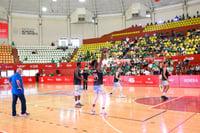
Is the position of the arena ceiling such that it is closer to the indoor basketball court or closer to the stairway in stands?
the indoor basketball court

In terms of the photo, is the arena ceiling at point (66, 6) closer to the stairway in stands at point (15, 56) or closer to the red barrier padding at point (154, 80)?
the stairway in stands at point (15, 56)

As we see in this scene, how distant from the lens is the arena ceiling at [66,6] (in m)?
37.8

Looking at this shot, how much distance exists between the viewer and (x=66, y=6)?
4031 cm

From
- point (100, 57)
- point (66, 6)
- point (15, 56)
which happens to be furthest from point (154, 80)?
point (66, 6)

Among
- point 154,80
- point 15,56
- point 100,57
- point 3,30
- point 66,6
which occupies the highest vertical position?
point 66,6

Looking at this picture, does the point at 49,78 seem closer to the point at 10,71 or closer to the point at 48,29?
the point at 10,71

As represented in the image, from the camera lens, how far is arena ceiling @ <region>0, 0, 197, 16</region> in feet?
124

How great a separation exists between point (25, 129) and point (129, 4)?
36.9m

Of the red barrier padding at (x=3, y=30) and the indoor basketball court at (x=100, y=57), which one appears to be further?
the red barrier padding at (x=3, y=30)

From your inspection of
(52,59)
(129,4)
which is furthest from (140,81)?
(129,4)

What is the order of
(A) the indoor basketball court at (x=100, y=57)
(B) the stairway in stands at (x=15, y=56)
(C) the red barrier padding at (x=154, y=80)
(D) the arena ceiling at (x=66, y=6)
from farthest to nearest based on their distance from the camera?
(D) the arena ceiling at (x=66, y=6), (B) the stairway in stands at (x=15, y=56), (C) the red barrier padding at (x=154, y=80), (A) the indoor basketball court at (x=100, y=57)

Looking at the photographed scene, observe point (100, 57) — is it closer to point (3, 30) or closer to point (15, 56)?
point (15, 56)

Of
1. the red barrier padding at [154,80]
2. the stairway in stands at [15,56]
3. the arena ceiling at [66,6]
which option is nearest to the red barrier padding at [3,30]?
the stairway in stands at [15,56]

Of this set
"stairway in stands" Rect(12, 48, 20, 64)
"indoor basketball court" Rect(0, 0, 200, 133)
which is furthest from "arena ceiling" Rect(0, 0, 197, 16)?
"stairway in stands" Rect(12, 48, 20, 64)
